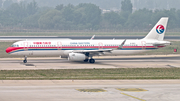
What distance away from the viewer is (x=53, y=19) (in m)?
175

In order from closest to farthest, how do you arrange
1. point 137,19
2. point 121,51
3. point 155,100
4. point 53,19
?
point 155,100, point 121,51, point 53,19, point 137,19

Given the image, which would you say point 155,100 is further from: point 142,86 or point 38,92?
point 38,92

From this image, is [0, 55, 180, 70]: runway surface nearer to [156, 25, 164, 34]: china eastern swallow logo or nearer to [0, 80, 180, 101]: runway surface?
[156, 25, 164, 34]: china eastern swallow logo

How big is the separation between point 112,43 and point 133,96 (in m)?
27.5

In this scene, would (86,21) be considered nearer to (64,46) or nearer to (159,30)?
(159,30)

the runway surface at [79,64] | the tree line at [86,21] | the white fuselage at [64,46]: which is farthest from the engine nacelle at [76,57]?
the tree line at [86,21]

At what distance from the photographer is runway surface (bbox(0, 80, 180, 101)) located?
20812mm

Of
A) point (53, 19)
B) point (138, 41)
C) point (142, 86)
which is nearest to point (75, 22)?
Result: point (53, 19)

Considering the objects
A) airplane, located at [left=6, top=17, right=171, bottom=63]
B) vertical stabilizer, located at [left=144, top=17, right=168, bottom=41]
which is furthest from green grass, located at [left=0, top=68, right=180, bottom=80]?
vertical stabilizer, located at [left=144, top=17, right=168, bottom=41]

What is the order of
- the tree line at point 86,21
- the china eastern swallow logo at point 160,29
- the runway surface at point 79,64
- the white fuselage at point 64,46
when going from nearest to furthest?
the runway surface at point 79,64, the white fuselage at point 64,46, the china eastern swallow logo at point 160,29, the tree line at point 86,21

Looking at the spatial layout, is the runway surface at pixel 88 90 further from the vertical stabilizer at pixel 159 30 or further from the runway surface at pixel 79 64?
the vertical stabilizer at pixel 159 30

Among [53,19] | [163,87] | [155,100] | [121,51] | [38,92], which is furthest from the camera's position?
[53,19]

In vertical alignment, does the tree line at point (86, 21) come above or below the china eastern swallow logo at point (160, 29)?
above

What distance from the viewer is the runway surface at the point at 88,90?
819 inches
